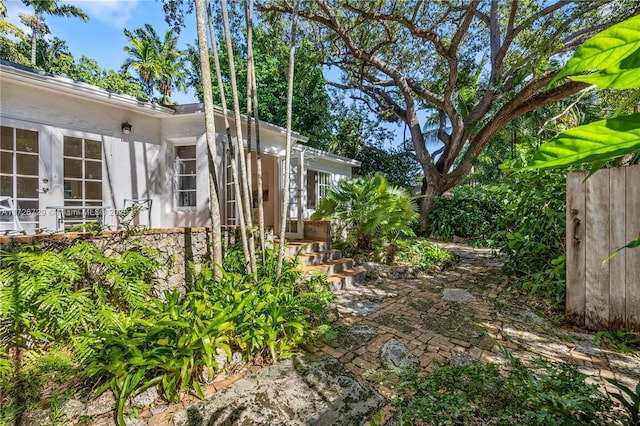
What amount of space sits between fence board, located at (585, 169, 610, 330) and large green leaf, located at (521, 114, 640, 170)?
3.12 meters

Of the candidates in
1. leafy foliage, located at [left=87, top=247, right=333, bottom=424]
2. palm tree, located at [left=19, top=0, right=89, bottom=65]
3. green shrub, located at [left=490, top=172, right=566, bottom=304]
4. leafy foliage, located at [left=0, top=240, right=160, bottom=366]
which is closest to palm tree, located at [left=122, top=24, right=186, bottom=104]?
palm tree, located at [left=19, top=0, right=89, bottom=65]

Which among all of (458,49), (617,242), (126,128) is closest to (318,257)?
(617,242)

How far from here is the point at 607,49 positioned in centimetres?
48

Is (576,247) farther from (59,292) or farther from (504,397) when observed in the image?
(59,292)

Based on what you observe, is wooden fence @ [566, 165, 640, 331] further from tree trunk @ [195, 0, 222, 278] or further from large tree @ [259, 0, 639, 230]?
tree trunk @ [195, 0, 222, 278]

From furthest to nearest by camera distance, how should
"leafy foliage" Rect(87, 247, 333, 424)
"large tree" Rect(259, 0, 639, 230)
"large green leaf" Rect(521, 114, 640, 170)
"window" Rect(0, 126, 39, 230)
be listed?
"large tree" Rect(259, 0, 639, 230) → "window" Rect(0, 126, 39, 230) → "leafy foliage" Rect(87, 247, 333, 424) → "large green leaf" Rect(521, 114, 640, 170)

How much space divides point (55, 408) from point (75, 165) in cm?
446

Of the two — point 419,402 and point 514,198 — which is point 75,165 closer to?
point 419,402

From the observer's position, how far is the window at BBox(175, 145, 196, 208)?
5.76 meters

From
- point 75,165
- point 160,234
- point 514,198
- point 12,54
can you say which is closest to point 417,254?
point 514,198

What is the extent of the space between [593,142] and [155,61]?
18.0m

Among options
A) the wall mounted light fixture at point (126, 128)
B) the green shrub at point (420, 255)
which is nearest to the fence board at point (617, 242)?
the green shrub at point (420, 255)

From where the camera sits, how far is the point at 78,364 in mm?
2479

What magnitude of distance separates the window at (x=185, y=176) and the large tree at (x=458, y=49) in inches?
149
